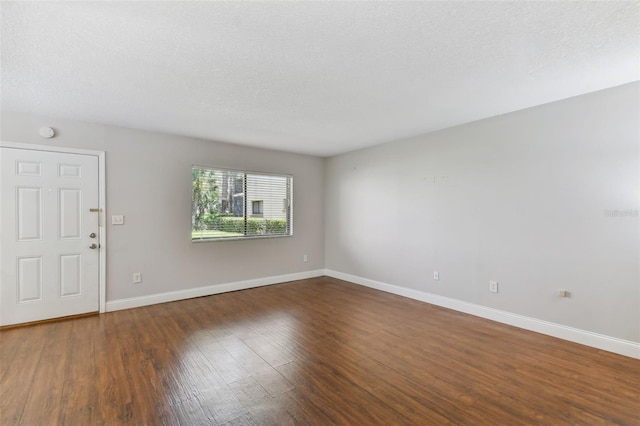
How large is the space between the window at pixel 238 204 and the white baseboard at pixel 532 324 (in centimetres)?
229

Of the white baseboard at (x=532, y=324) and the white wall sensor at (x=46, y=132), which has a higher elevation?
the white wall sensor at (x=46, y=132)

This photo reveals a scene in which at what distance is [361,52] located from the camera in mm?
2137

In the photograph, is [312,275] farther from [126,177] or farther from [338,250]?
[126,177]

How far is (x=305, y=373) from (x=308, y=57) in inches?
97.1

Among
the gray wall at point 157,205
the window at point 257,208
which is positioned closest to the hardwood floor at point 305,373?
the gray wall at point 157,205

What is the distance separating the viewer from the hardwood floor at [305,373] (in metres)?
1.91

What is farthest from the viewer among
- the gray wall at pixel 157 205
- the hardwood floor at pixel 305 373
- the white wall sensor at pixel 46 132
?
the gray wall at pixel 157 205

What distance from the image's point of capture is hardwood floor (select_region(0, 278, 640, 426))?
1913 mm

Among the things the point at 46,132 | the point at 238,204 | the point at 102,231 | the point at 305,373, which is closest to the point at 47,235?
the point at 102,231

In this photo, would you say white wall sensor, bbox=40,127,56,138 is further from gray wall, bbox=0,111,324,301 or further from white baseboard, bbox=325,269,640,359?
white baseboard, bbox=325,269,640,359

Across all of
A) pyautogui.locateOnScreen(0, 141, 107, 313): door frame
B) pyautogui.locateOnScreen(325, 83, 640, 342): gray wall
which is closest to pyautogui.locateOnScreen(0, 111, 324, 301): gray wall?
pyautogui.locateOnScreen(0, 141, 107, 313): door frame

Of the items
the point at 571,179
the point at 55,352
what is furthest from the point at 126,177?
the point at 571,179

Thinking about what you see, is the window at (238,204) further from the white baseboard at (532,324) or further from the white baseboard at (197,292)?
the white baseboard at (532,324)

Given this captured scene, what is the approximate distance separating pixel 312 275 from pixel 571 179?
4268 mm
